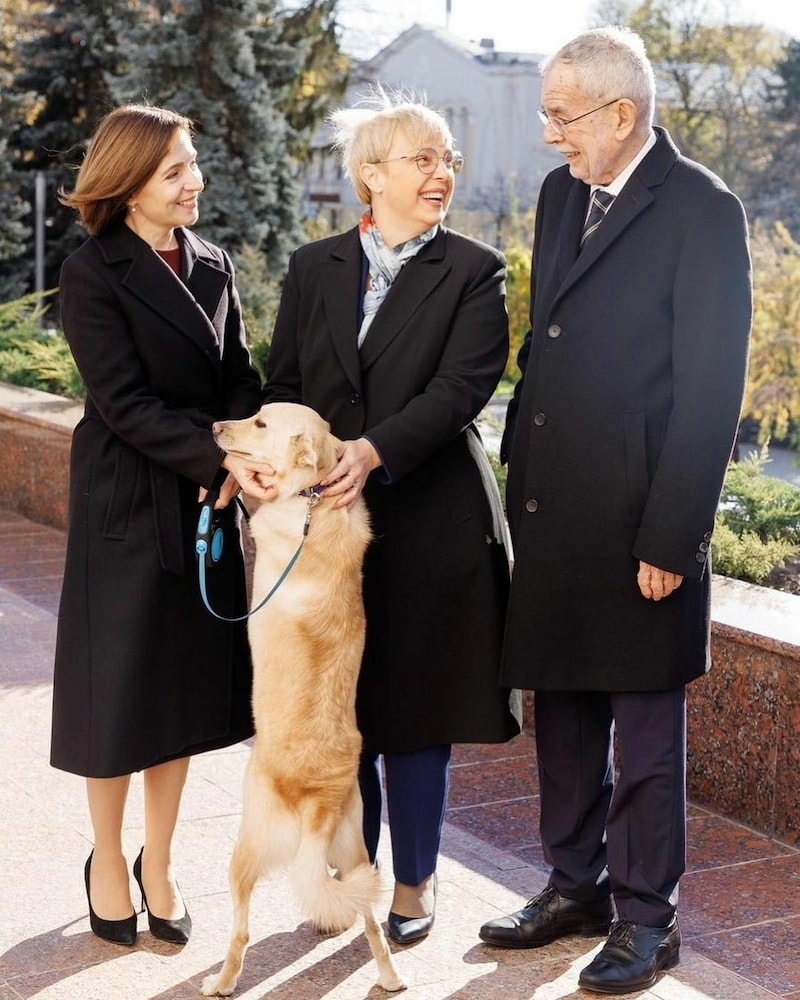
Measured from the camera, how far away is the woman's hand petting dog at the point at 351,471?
143 inches

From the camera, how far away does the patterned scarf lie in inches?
154

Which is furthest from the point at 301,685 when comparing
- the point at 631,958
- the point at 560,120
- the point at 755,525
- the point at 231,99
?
the point at 231,99

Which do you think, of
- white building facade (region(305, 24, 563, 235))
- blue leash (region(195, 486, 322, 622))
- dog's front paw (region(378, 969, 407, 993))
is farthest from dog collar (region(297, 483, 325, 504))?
white building facade (region(305, 24, 563, 235))

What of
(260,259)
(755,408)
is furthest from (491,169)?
(755,408)

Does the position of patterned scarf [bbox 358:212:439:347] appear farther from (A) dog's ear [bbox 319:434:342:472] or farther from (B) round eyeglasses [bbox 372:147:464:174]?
(A) dog's ear [bbox 319:434:342:472]

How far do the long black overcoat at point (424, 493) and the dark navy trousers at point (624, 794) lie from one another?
196 mm

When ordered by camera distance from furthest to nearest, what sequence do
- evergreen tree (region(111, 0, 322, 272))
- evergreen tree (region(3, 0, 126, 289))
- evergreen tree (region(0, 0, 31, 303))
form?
evergreen tree (region(3, 0, 126, 289)) → evergreen tree (region(0, 0, 31, 303)) → evergreen tree (region(111, 0, 322, 272))

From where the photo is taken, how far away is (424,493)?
3.95 m

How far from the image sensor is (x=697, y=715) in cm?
502

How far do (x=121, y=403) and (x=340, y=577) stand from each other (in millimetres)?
744

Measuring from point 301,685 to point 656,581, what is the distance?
96 centimetres

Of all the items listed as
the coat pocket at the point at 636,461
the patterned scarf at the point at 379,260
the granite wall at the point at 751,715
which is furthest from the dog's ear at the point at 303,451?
the granite wall at the point at 751,715

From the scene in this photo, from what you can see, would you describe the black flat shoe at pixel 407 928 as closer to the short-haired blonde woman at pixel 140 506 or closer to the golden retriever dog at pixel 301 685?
the golden retriever dog at pixel 301 685

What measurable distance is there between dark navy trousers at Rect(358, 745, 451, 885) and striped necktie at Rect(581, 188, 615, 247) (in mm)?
1517
